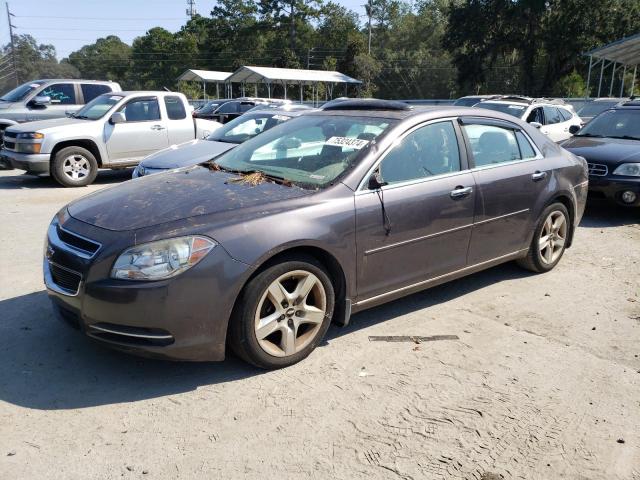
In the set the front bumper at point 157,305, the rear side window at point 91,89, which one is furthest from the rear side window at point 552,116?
the front bumper at point 157,305

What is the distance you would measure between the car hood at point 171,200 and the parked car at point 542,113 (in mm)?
9351

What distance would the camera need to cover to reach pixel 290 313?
11.9 ft

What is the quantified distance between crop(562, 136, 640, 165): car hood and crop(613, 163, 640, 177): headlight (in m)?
0.06

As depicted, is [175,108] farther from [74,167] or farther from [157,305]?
A: [157,305]

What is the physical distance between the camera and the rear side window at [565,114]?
13.2 m

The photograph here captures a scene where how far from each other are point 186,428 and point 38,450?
0.72 metres

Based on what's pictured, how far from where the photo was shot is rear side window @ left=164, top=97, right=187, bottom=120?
11672mm

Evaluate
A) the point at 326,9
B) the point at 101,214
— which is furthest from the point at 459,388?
the point at 326,9

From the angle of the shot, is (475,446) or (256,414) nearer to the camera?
(475,446)

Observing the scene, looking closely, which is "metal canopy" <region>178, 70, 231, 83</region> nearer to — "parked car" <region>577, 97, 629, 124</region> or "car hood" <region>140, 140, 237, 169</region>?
"parked car" <region>577, 97, 629, 124</region>

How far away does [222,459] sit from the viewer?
9.21 feet

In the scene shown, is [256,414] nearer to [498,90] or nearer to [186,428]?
[186,428]

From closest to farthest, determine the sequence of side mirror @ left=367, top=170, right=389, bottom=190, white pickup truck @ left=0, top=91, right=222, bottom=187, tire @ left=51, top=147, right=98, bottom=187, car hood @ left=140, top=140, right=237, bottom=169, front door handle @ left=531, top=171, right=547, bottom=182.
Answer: side mirror @ left=367, top=170, right=389, bottom=190 < front door handle @ left=531, top=171, right=547, bottom=182 < car hood @ left=140, top=140, right=237, bottom=169 < white pickup truck @ left=0, top=91, right=222, bottom=187 < tire @ left=51, top=147, right=98, bottom=187

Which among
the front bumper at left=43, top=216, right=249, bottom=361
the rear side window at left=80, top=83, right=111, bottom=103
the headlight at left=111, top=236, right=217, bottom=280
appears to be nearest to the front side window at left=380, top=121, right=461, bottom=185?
the front bumper at left=43, top=216, right=249, bottom=361
